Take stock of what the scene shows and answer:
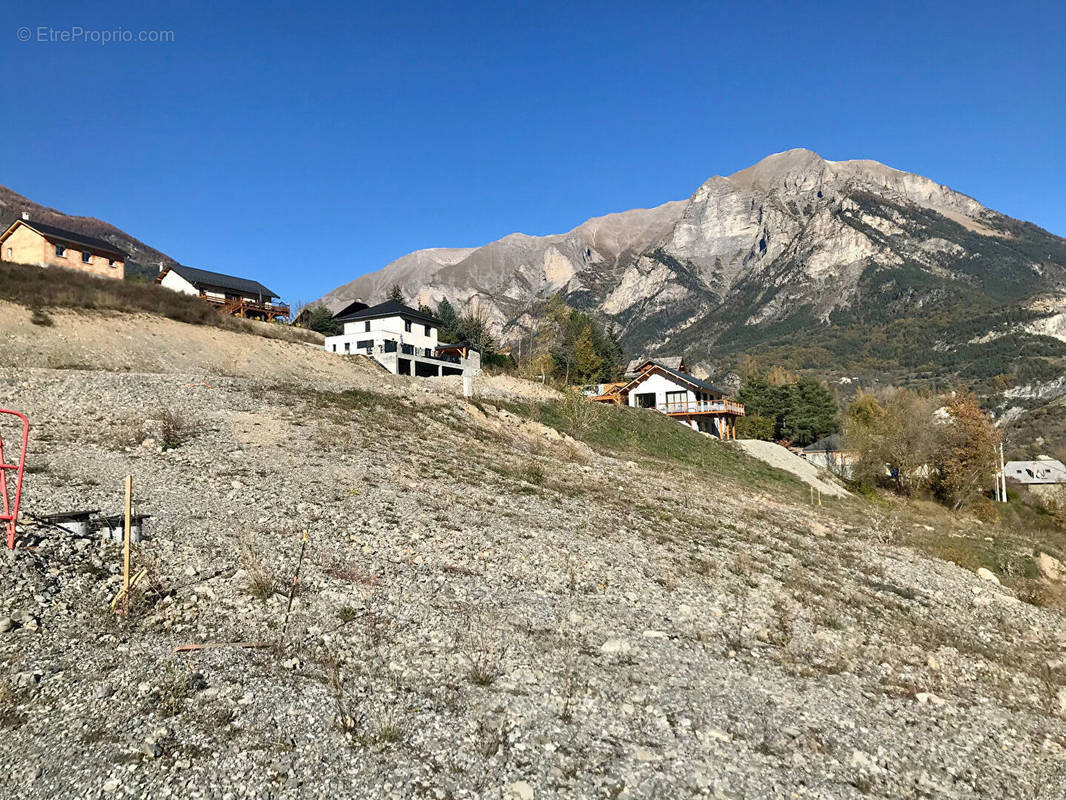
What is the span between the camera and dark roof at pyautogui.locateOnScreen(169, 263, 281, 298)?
222ft

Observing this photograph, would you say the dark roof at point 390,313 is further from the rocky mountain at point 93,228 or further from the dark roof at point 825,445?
the rocky mountain at point 93,228

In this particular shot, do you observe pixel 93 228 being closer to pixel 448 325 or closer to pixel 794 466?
pixel 448 325

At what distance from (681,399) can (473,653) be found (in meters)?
59.5

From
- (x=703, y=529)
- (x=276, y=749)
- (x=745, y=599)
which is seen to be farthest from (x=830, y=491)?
(x=276, y=749)

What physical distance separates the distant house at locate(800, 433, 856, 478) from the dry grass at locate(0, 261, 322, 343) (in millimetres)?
52730

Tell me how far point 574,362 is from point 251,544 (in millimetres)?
68759

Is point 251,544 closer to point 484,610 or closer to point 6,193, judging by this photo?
point 484,610

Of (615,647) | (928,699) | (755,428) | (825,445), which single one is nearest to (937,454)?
(825,445)

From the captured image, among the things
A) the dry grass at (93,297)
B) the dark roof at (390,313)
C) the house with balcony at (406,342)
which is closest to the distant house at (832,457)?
the house with balcony at (406,342)

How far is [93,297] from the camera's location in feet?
144

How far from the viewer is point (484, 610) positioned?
1041 centimetres

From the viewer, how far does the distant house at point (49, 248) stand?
5544 cm

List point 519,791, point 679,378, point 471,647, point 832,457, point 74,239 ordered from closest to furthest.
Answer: point 519,791
point 471,647
point 74,239
point 832,457
point 679,378

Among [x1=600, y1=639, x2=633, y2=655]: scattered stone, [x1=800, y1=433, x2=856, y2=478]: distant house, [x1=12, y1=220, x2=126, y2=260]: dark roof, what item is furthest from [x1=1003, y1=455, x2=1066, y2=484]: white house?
[x1=12, y1=220, x2=126, y2=260]: dark roof
